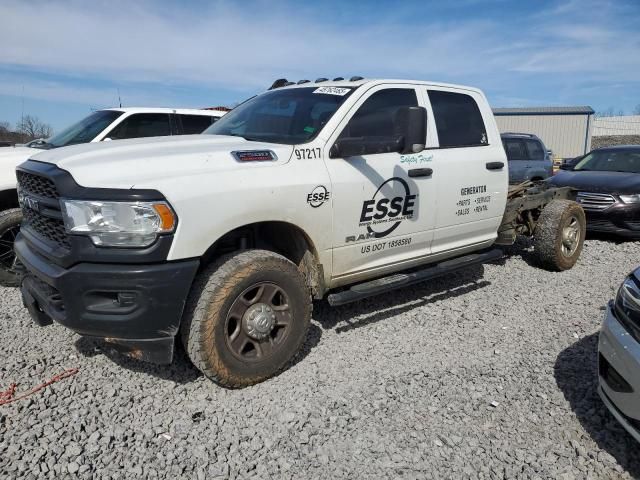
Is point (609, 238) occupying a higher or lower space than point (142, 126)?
lower

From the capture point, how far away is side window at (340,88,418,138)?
384 cm

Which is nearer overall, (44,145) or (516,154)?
(44,145)

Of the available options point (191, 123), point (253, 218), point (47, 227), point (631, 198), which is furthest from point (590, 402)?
Result: point (191, 123)

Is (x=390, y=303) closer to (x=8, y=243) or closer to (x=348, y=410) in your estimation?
(x=348, y=410)

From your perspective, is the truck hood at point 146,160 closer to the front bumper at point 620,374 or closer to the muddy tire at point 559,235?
the front bumper at point 620,374

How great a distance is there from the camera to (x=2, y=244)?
514cm

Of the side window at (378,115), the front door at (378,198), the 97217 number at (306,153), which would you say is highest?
the side window at (378,115)

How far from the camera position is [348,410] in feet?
10.1

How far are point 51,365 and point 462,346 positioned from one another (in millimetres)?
3027

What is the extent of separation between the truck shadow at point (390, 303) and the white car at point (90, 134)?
2.98m

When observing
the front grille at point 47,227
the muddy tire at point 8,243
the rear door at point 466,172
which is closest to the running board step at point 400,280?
the rear door at point 466,172

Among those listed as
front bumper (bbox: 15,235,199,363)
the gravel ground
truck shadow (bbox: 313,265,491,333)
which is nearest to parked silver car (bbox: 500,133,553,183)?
truck shadow (bbox: 313,265,491,333)

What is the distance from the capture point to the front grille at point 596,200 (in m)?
7.64

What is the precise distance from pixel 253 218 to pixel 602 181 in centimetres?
693
